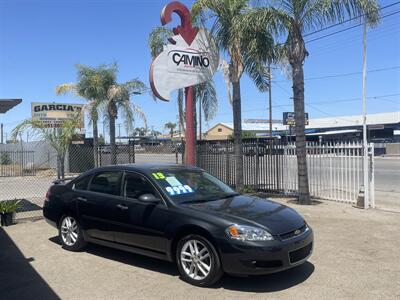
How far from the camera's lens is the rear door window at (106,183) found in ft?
23.2

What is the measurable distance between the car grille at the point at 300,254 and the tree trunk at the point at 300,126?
6.18 meters

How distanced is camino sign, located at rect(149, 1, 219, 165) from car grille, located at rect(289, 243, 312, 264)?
6199mm

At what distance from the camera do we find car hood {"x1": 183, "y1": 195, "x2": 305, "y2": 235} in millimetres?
5656

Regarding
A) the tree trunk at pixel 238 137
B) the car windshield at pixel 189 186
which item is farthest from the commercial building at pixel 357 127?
the car windshield at pixel 189 186

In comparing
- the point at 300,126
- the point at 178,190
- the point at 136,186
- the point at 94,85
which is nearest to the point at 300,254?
the point at 178,190

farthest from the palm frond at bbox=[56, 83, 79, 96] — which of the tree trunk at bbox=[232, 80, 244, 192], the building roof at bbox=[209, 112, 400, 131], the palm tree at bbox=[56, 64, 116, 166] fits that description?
the building roof at bbox=[209, 112, 400, 131]

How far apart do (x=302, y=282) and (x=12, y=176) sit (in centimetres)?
2597

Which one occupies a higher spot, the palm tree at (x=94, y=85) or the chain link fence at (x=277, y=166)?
the palm tree at (x=94, y=85)

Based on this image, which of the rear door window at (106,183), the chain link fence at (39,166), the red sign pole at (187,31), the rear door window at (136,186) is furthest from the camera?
the chain link fence at (39,166)

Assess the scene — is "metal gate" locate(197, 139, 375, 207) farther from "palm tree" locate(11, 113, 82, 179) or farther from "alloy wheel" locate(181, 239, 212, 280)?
"alloy wheel" locate(181, 239, 212, 280)

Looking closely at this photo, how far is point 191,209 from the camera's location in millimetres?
6020

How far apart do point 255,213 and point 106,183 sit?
8.40 ft

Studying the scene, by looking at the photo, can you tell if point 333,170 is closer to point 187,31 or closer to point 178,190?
point 187,31

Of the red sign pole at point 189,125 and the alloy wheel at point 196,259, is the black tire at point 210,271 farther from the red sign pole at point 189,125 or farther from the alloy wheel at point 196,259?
the red sign pole at point 189,125
